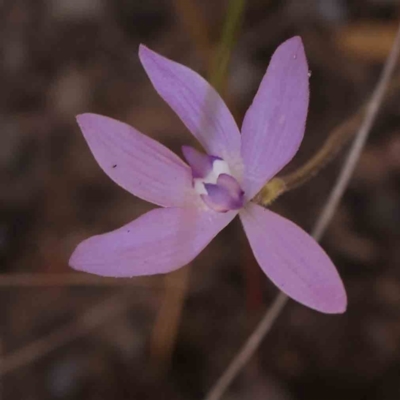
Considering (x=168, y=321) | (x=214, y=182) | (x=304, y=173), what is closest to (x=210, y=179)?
(x=214, y=182)

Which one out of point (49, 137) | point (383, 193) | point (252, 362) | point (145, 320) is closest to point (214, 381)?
point (252, 362)

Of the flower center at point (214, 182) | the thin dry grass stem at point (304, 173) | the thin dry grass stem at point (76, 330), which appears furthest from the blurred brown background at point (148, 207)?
the flower center at point (214, 182)

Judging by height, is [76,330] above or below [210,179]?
below

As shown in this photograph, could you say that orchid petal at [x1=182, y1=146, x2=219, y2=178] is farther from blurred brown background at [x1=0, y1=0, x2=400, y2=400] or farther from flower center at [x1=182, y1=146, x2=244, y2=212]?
blurred brown background at [x1=0, y1=0, x2=400, y2=400]

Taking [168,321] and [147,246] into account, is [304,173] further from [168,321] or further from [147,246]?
[168,321]

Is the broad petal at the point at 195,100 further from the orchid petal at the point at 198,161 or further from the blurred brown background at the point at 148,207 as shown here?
the blurred brown background at the point at 148,207

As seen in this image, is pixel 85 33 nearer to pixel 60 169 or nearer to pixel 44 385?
pixel 60 169
